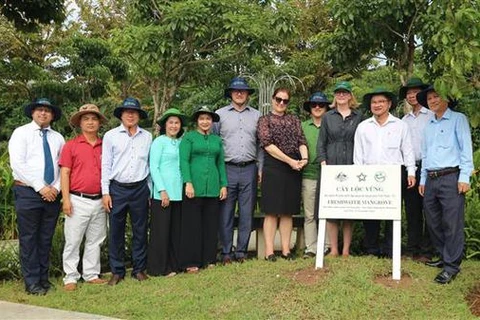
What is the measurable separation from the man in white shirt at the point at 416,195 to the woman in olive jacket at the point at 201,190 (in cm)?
201

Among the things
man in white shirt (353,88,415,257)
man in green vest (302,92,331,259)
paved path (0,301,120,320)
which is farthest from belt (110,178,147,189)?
man in white shirt (353,88,415,257)

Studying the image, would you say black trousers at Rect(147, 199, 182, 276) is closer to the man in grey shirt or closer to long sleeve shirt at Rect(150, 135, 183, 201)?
long sleeve shirt at Rect(150, 135, 183, 201)

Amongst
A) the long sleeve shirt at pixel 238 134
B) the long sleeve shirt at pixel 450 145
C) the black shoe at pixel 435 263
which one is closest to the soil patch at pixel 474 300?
the black shoe at pixel 435 263

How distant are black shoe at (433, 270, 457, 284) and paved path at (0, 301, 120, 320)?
295 cm

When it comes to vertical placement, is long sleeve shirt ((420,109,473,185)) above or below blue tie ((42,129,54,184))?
above

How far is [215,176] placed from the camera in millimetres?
6020

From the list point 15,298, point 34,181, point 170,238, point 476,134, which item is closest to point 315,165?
point 170,238

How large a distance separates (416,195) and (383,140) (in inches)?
31.2

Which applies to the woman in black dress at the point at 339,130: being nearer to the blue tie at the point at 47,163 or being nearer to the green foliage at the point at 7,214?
the blue tie at the point at 47,163

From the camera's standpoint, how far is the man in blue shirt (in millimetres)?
5262

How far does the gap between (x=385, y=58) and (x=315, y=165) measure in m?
4.02

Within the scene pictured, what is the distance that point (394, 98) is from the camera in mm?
5883

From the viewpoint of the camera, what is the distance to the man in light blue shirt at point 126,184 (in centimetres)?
574

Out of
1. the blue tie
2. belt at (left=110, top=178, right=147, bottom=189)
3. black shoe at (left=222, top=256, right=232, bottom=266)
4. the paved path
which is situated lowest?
the paved path
